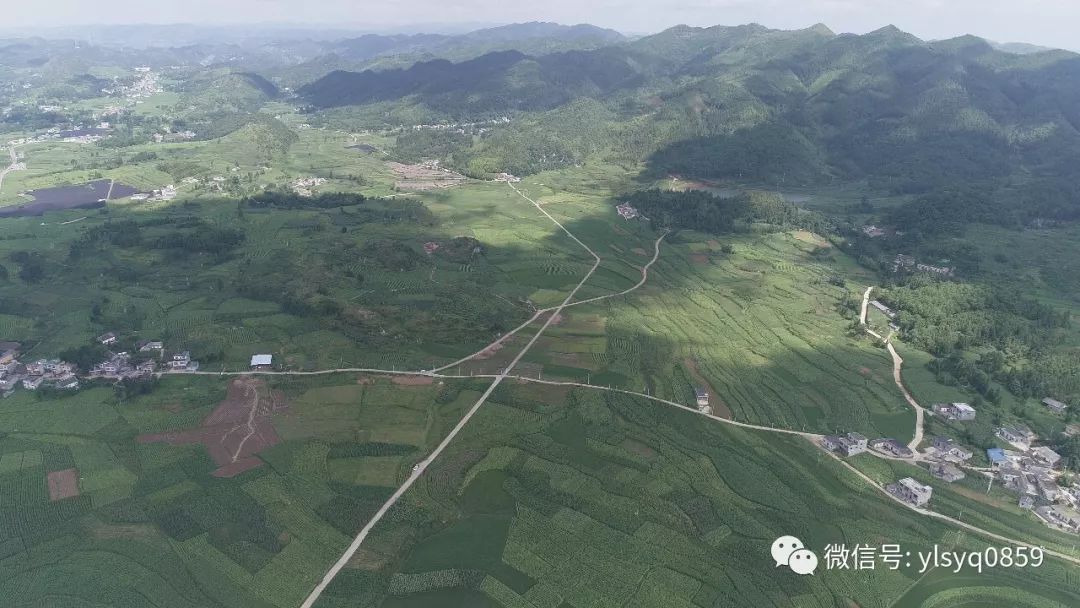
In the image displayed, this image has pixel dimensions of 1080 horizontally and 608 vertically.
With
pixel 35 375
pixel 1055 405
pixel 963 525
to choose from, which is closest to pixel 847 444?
pixel 963 525

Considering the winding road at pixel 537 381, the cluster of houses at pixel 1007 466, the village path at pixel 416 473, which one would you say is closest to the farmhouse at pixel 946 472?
the cluster of houses at pixel 1007 466

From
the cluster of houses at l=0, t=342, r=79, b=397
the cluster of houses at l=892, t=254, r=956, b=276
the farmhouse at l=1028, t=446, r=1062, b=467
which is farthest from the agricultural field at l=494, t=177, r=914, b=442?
the cluster of houses at l=0, t=342, r=79, b=397

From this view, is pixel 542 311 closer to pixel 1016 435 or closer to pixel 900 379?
pixel 900 379

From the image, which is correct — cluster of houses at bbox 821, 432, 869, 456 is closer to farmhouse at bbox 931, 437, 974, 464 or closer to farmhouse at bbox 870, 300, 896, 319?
farmhouse at bbox 931, 437, 974, 464

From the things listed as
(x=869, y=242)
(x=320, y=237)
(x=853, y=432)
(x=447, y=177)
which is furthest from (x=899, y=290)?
(x=447, y=177)

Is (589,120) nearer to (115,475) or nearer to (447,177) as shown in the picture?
(447,177)
